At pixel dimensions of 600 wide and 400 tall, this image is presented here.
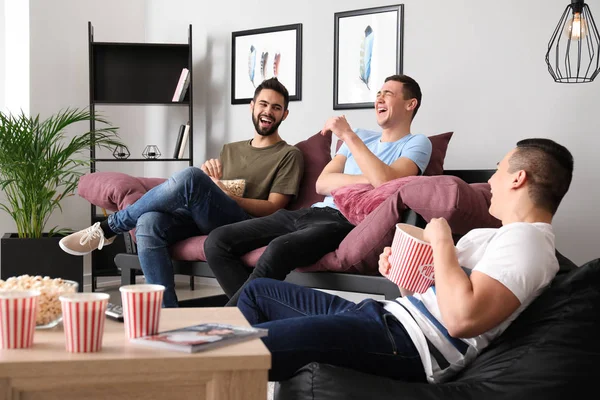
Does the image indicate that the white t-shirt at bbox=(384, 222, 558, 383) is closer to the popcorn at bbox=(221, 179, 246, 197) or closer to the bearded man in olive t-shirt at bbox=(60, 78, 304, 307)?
the bearded man in olive t-shirt at bbox=(60, 78, 304, 307)

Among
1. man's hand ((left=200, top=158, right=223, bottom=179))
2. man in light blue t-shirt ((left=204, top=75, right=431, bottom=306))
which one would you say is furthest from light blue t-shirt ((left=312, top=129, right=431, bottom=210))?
man's hand ((left=200, top=158, right=223, bottom=179))

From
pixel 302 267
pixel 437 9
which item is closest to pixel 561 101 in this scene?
pixel 437 9

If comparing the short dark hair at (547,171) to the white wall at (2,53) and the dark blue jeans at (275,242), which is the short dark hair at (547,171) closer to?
the dark blue jeans at (275,242)

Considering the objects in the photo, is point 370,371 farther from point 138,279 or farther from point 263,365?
point 138,279

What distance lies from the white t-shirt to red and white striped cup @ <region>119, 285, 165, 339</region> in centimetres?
60

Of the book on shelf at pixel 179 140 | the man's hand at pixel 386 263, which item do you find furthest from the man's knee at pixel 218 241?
the book on shelf at pixel 179 140

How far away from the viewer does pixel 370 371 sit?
1483 millimetres

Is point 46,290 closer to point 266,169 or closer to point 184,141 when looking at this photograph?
point 266,169

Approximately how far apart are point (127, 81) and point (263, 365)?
13.2 feet

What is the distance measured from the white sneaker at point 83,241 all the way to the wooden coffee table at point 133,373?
191cm

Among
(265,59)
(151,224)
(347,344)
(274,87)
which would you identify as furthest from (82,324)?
(265,59)

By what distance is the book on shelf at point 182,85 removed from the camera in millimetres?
4598

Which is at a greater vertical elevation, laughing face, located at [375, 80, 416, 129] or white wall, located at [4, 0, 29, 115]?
white wall, located at [4, 0, 29, 115]

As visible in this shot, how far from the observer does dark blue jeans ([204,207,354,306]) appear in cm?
263
